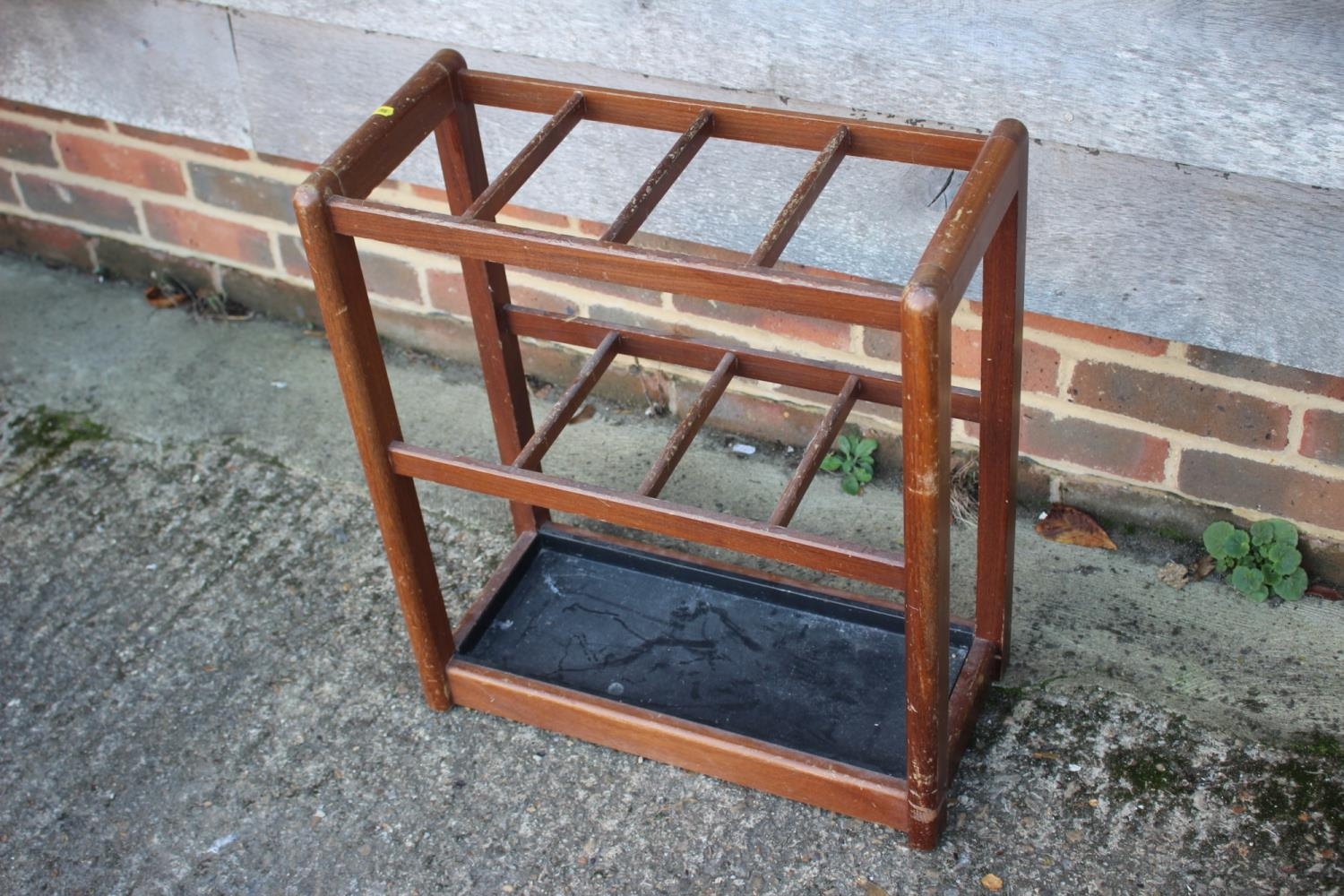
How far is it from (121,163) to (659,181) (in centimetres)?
179

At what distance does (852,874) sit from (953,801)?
0.20 metres

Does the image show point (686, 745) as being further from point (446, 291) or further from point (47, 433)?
point (47, 433)

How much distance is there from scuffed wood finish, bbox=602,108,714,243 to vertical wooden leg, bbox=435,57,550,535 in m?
0.36

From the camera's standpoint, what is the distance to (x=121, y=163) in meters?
3.14

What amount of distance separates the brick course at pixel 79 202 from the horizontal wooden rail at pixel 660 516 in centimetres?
159

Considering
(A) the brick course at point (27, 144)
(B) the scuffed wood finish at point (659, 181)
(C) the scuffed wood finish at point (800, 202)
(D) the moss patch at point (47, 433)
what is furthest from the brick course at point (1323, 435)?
(A) the brick course at point (27, 144)

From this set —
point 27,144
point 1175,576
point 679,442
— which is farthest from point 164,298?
point 1175,576

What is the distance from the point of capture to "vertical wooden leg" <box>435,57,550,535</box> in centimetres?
207

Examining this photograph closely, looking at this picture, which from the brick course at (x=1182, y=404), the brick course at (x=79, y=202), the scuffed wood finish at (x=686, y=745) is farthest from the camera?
the brick course at (x=79, y=202)

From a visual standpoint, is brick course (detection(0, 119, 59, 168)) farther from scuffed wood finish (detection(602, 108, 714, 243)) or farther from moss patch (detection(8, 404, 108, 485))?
scuffed wood finish (detection(602, 108, 714, 243))

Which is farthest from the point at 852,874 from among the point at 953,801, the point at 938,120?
the point at 938,120

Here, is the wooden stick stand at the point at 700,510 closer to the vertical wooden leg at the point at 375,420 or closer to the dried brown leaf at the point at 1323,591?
the vertical wooden leg at the point at 375,420

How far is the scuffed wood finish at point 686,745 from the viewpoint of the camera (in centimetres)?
203

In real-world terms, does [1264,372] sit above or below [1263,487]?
above
